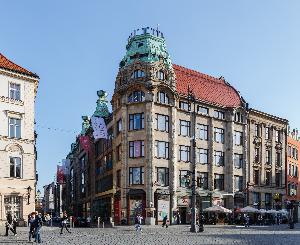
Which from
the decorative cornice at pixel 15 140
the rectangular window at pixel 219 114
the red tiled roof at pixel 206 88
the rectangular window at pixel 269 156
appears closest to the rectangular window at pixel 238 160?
the rectangular window at pixel 219 114

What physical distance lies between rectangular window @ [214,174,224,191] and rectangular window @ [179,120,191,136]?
26.2 ft

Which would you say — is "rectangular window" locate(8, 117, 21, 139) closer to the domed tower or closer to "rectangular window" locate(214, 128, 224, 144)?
the domed tower

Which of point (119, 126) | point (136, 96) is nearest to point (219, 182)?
point (119, 126)

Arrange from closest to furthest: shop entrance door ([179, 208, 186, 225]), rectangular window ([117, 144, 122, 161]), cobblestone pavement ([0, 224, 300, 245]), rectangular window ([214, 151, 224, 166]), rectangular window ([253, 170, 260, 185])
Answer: cobblestone pavement ([0, 224, 300, 245]) < shop entrance door ([179, 208, 186, 225]) < rectangular window ([117, 144, 122, 161]) < rectangular window ([214, 151, 224, 166]) < rectangular window ([253, 170, 260, 185])

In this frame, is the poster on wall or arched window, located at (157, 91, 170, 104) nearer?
the poster on wall

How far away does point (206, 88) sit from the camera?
6712 cm

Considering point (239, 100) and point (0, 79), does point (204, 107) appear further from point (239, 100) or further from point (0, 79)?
point (0, 79)

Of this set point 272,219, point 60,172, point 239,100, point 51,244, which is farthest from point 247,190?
point 51,244

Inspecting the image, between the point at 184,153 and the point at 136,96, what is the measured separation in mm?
9673

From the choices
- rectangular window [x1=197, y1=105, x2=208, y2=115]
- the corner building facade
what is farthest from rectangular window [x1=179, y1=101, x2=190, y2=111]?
rectangular window [x1=197, y1=105, x2=208, y2=115]

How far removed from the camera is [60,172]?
3248 inches

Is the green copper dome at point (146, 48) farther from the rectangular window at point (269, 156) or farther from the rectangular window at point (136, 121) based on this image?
the rectangular window at point (269, 156)

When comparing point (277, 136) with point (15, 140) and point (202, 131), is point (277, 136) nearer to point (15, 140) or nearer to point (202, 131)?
point (202, 131)

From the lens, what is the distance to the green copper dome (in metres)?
58.2
